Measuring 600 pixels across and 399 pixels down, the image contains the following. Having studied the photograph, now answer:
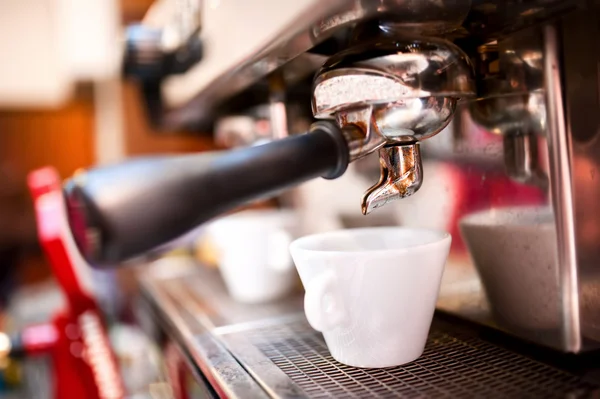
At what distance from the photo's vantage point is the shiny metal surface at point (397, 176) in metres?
0.33

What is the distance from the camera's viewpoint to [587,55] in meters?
0.33

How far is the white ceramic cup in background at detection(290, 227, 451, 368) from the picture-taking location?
0.32 meters

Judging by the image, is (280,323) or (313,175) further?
(280,323)

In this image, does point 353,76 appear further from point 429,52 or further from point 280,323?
point 280,323

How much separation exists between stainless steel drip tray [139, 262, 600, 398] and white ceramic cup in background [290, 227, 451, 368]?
0.04ft

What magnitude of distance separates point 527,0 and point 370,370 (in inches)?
9.3

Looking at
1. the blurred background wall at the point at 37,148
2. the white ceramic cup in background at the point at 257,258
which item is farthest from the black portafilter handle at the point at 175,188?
the blurred background wall at the point at 37,148

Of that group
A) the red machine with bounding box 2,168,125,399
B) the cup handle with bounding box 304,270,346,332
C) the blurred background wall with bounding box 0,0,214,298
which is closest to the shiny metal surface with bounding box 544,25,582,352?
the cup handle with bounding box 304,270,346,332

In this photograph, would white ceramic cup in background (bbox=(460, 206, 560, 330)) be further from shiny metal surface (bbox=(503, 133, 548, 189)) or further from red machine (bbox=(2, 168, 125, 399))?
red machine (bbox=(2, 168, 125, 399))

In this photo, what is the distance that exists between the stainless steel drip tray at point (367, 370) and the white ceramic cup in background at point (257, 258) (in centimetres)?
6

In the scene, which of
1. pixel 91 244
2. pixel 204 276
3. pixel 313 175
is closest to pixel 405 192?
pixel 313 175

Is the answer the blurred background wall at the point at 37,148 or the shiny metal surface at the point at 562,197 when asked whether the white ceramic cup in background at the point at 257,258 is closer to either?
the shiny metal surface at the point at 562,197

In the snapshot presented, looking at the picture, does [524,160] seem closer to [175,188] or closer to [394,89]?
[394,89]

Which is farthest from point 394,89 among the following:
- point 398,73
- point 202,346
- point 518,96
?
point 202,346
